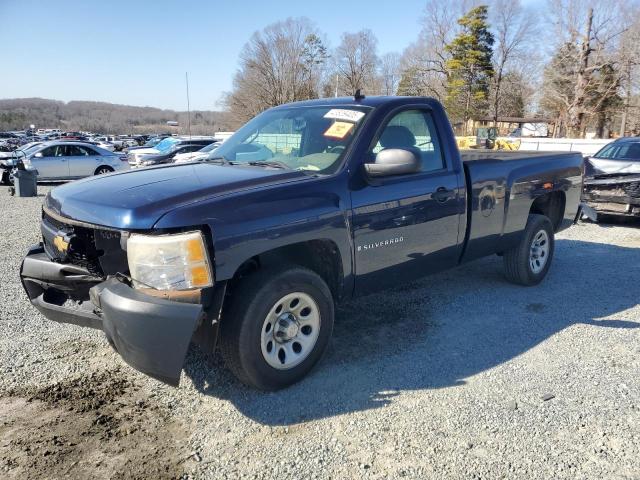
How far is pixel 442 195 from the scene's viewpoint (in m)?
4.14

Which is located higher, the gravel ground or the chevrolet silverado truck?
the chevrolet silverado truck

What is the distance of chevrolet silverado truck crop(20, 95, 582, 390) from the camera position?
273cm

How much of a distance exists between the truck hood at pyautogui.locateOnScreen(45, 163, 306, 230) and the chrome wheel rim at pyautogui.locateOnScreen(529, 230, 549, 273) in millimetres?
3314

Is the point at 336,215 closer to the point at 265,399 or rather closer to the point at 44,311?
the point at 265,399

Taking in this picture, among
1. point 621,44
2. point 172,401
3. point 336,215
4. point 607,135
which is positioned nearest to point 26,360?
point 172,401

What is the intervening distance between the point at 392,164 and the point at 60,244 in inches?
87.3

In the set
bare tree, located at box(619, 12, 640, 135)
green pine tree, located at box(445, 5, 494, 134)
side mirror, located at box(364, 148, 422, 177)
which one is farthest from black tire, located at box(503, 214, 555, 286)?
green pine tree, located at box(445, 5, 494, 134)

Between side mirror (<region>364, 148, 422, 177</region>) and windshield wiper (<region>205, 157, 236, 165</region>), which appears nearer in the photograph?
side mirror (<region>364, 148, 422, 177</region>)

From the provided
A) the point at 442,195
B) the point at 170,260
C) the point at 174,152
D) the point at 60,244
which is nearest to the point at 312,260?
the point at 170,260

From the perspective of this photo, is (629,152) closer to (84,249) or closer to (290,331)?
(290,331)

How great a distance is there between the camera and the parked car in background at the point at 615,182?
8.67 m

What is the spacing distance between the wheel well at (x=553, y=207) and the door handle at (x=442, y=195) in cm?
201

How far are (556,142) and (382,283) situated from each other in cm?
2916

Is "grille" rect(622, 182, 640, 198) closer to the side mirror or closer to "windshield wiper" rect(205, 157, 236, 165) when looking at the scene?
the side mirror
